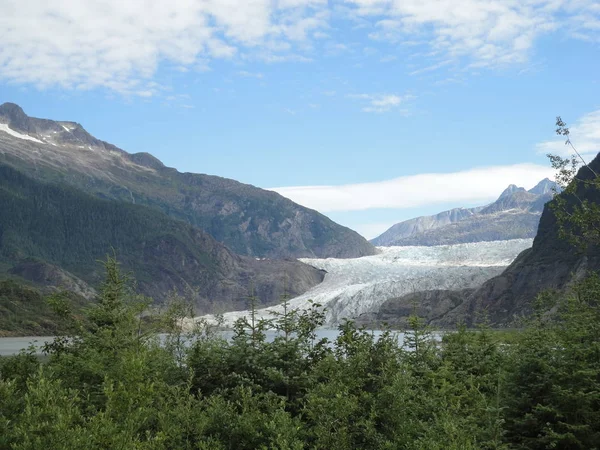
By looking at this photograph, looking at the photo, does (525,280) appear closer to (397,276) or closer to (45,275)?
(397,276)

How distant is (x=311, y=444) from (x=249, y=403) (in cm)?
158

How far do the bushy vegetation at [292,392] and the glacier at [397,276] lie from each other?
288 feet

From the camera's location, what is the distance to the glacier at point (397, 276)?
12306 centimetres

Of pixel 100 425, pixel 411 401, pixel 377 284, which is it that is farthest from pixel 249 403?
pixel 377 284

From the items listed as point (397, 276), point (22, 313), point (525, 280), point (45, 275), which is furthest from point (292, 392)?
point (45, 275)

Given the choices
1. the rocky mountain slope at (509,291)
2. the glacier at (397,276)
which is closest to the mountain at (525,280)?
the rocky mountain slope at (509,291)

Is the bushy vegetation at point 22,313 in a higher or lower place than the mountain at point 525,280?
lower

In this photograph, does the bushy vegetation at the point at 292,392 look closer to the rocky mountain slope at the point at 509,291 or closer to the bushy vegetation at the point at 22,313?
the rocky mountain slope at the point at 509,291

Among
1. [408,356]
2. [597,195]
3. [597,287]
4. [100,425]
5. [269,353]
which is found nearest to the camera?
[100,425]

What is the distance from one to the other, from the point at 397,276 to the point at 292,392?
124523mm

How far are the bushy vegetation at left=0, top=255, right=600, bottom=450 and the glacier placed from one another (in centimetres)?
8774

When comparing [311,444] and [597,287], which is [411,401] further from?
[597,287]

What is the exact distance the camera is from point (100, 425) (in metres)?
Result: 8.38

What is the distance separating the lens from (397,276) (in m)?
135
